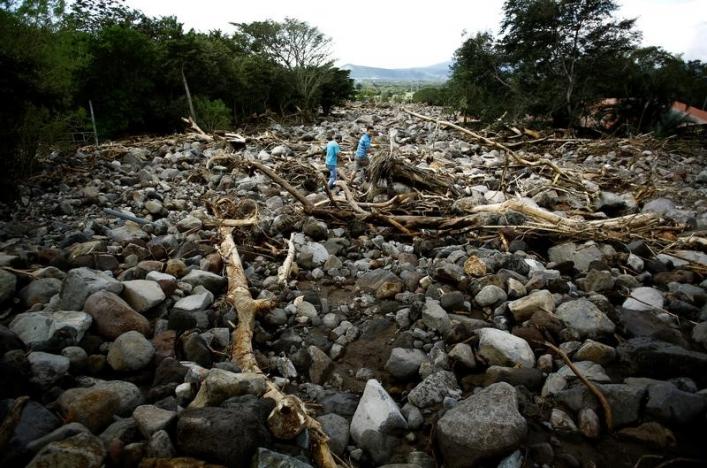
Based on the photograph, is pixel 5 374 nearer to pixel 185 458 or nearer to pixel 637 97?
pixel 185 458

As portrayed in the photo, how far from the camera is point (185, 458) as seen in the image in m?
1.53

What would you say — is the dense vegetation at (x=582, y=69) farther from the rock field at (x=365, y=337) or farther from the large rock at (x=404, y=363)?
the large rock at (x=404, y=363)

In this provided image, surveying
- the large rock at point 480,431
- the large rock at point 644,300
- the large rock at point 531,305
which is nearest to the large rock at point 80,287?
the large rock at point 480,431

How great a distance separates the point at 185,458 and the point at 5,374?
3.67 feet

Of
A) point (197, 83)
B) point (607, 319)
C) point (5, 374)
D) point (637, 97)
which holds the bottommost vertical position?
point (607, 319)

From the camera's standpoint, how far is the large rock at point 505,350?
2436 mm

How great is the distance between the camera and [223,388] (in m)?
1.88

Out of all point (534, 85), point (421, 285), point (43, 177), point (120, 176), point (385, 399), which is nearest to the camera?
point (385, 399)

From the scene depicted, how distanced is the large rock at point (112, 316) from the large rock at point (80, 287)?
11 cm

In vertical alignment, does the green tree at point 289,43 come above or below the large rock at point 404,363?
above

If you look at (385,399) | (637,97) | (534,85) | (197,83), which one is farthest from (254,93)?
(385,399)

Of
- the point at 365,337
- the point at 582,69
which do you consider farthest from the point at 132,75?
the point at 582,69

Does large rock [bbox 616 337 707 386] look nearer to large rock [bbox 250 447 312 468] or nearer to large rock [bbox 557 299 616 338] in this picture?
large rock [bbox 557 299 616 338]

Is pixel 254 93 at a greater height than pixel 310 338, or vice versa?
pixel 254 93
